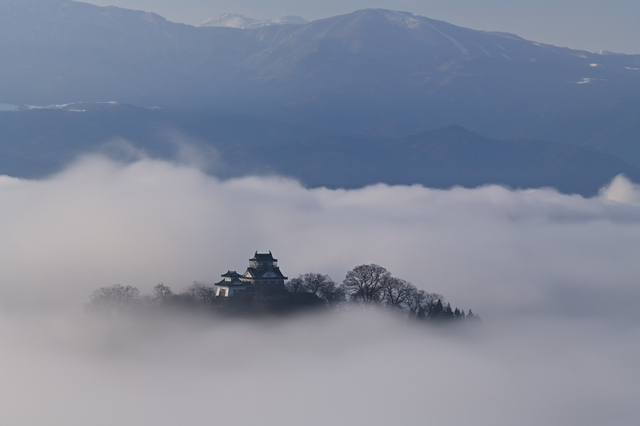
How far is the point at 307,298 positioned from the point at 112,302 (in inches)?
915

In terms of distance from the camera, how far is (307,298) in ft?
469

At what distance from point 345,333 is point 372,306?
4.59 metres

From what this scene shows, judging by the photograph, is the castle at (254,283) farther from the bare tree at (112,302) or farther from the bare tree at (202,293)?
the bare tree at (112,302)

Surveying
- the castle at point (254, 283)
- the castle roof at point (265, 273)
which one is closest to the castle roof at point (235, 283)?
the castle at point (254, 283)

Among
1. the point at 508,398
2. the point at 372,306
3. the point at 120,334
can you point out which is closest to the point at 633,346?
the point at 508,398

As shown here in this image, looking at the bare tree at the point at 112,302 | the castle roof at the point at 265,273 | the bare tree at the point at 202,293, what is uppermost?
the castle roof at the point at 265,273

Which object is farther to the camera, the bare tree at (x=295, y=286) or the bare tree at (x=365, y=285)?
the bare tree at (x=295, y=286)

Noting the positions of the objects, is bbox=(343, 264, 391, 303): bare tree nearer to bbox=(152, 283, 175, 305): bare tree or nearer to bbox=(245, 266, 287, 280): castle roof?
bbox=(245, 266, 287, 280): castle roof

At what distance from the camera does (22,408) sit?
5763 inches

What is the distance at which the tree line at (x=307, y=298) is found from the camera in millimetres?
143750

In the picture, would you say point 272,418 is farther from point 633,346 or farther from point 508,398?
point 633,346

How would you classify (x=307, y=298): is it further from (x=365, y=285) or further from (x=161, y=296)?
(x=161, y=296)

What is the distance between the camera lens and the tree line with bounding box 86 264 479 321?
144 meters

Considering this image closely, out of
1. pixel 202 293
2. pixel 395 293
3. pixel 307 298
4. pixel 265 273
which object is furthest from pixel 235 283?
pixel 395 293
